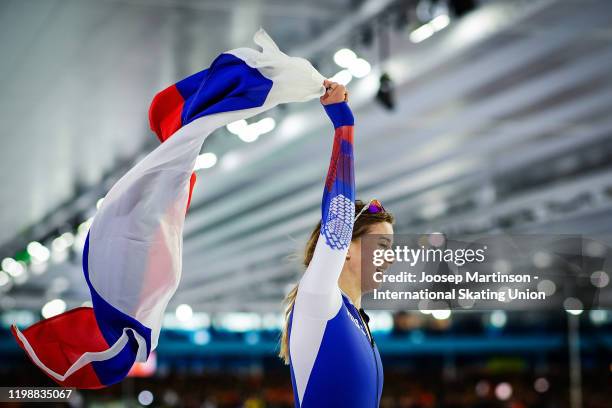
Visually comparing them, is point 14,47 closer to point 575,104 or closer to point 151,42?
point 151,42

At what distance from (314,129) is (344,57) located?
8.53 ft

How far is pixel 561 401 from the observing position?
18828mm

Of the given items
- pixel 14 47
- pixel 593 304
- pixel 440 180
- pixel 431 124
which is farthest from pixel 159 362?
pixel 593 304

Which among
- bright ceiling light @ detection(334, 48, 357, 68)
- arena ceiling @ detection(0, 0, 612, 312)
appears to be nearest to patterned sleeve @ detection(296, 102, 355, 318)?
arena ceiling @ detection(0, 0, 612, 312)

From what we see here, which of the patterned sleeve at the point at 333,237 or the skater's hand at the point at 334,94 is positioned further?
the skater's hand at the point at 334,94

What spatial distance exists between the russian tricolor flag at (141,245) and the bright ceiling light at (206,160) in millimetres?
8068

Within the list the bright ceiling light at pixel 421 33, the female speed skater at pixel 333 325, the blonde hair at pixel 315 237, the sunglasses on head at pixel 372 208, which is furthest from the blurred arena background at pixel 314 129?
the female speed skater at pixel 333 325

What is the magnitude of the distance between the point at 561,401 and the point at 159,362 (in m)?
17.7

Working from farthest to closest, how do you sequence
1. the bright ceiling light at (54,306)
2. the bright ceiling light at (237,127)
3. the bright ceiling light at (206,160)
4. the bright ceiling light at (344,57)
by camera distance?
the bright ceiling light at (54,306) → the bright ceiling light at (206,160) → the bright ceiling light at (237,127) → the bright ceiling light at (344,57)

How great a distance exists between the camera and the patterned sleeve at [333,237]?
2.03 m

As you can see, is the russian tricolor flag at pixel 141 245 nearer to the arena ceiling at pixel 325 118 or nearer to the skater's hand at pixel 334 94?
the skater's hand at pixel 334 94

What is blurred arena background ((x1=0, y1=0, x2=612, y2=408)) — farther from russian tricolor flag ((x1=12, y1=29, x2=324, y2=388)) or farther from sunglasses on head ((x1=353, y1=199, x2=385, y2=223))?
russian tricolor flag ((x1=12, y1=29, x2=324, y2=388))

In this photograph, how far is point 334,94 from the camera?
2.24m

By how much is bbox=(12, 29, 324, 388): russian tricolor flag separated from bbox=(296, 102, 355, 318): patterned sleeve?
272 millimetres
